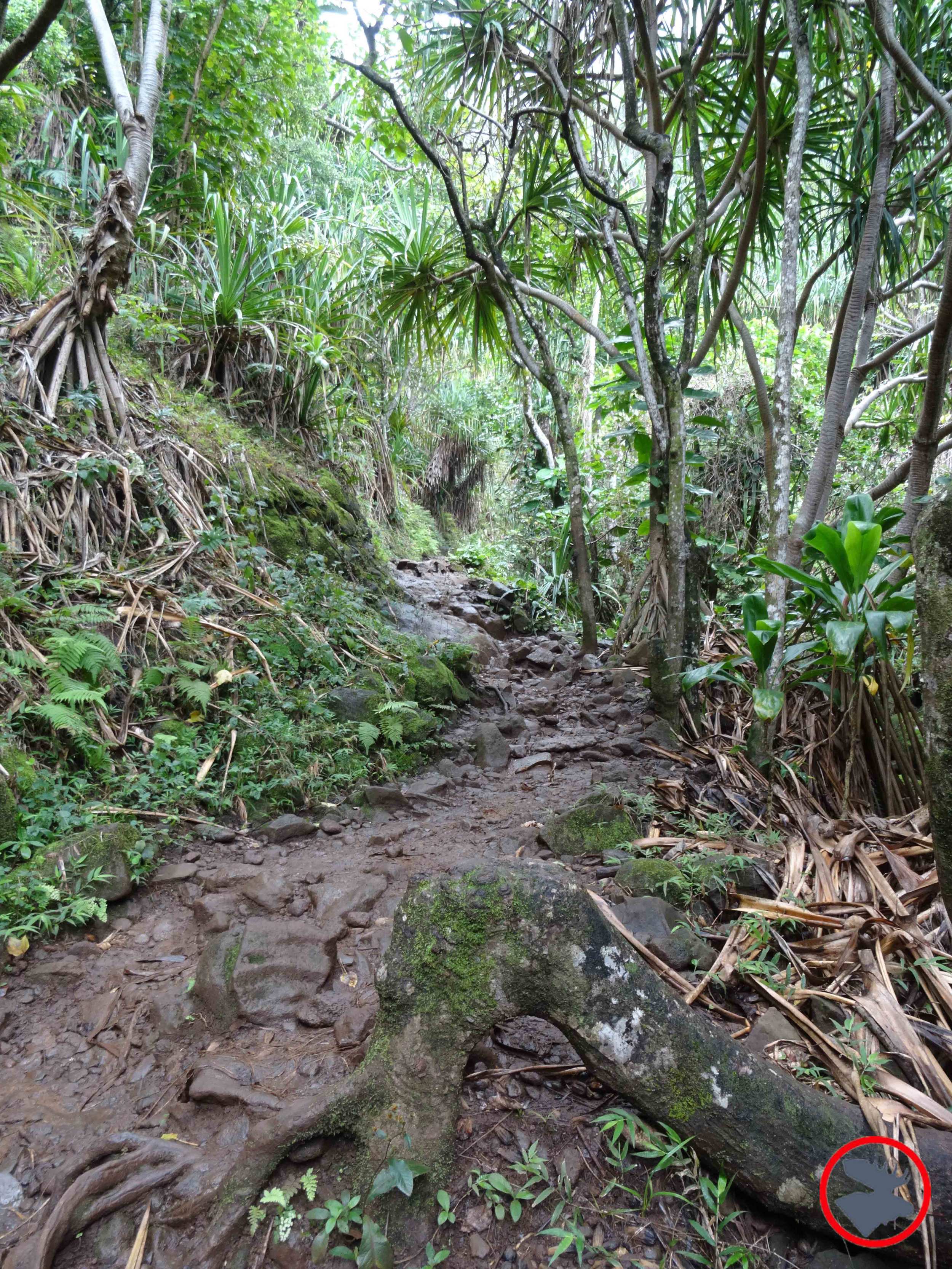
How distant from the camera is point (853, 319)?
366 centimetres

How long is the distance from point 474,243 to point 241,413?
93.5 inches

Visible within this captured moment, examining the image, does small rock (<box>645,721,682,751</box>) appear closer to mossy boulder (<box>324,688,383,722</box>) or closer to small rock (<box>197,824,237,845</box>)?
mossy boulder (<box>324,688,383,722</box>)

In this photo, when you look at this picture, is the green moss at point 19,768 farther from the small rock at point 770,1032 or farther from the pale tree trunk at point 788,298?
the pale tree trunk at point 788,298

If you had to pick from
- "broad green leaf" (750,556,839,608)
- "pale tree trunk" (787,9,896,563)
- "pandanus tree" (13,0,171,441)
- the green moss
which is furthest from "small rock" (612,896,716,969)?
"pandanus tree" (13,0,171,441)

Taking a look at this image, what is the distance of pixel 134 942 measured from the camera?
94.9 inches

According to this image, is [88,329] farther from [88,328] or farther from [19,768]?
[19,768]

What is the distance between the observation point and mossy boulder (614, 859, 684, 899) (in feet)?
7.96

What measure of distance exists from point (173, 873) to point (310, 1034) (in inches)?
38.4

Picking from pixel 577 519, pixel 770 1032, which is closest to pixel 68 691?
pixel 770 1032

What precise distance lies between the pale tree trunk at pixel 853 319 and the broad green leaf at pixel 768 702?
884 mm

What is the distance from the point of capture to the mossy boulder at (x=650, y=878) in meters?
2.43

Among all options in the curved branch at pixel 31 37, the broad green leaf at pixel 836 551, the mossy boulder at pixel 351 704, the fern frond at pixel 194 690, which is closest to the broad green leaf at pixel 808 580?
the broad green leaf at pixel 836 551

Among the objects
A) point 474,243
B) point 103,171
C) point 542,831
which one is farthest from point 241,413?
point 542,831

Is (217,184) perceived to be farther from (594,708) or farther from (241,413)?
(594,708)
